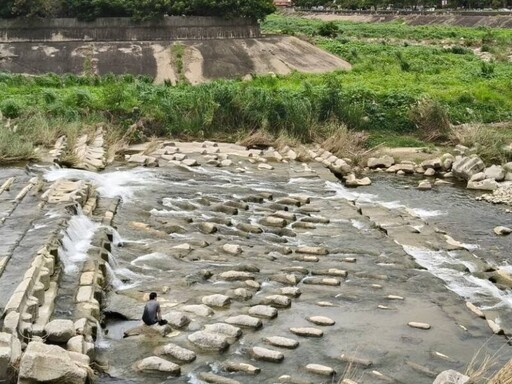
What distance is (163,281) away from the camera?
1477 cm

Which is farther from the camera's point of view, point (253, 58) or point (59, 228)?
point (253, 58)

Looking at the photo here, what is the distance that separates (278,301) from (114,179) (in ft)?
35.1

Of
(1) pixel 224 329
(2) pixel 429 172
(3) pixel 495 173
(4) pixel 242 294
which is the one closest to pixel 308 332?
(1) pixel 224 329

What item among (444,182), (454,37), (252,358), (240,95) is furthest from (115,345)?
(454,37)

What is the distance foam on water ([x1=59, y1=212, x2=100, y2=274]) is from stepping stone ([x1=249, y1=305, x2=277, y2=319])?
149 inches

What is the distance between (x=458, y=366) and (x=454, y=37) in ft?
189

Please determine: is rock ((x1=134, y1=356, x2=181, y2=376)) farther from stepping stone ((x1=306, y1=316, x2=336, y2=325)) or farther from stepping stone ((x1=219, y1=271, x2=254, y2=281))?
stepping stone ((x1=219, y1=271, x2=254, y2=281))

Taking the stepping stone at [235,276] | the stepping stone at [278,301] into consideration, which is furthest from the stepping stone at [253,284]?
the stepping stone at [278,301]

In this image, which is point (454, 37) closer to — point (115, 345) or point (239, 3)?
point (239, 3)

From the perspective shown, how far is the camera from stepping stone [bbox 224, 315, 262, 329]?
41.8 feet

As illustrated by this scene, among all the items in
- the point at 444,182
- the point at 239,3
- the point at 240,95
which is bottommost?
the point at 444,182


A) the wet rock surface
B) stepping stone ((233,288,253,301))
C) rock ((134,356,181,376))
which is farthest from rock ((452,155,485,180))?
rock ((134,356,181,376))

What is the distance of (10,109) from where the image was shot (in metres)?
27.7

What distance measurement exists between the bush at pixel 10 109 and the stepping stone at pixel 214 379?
777 inches
